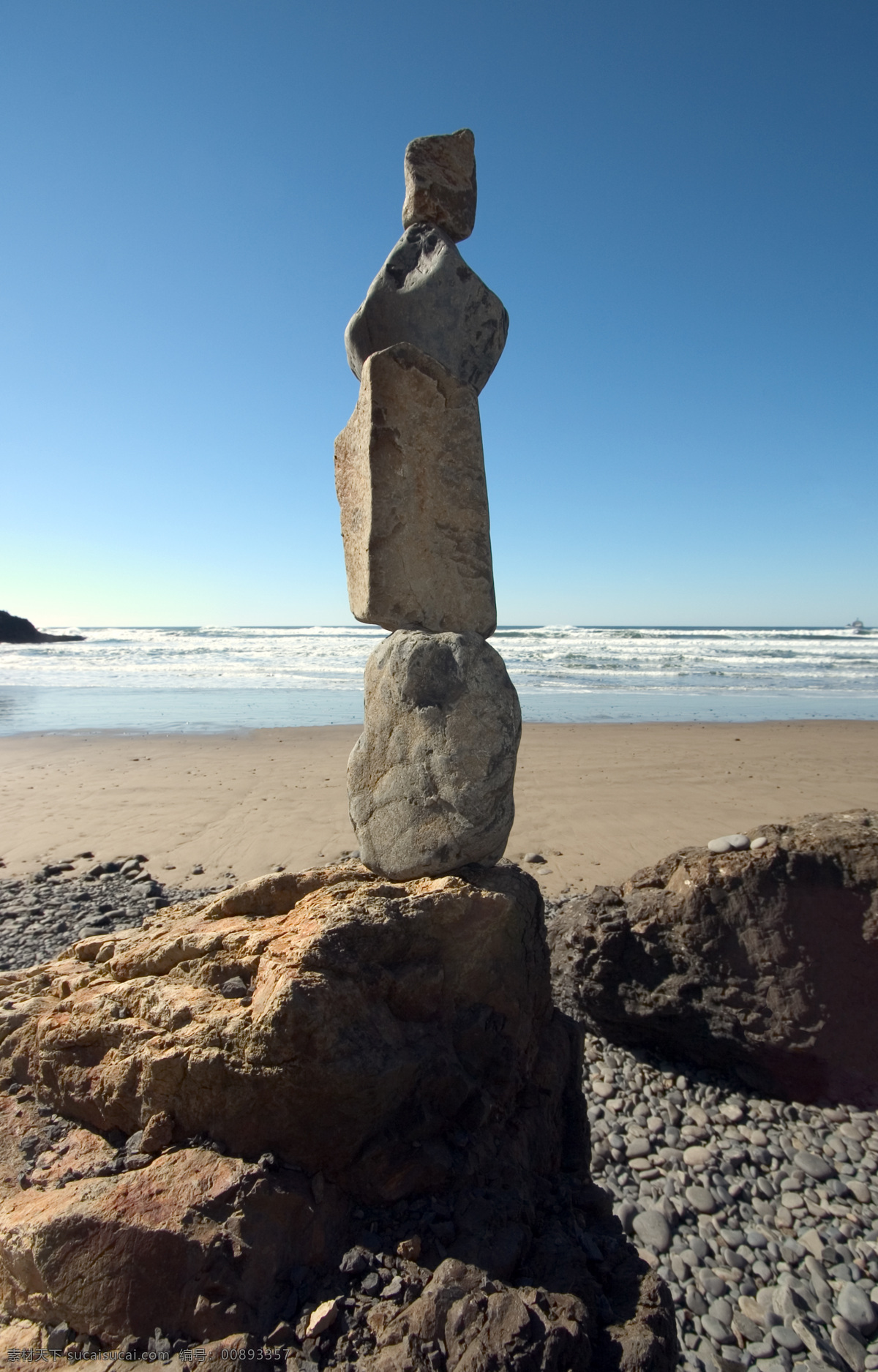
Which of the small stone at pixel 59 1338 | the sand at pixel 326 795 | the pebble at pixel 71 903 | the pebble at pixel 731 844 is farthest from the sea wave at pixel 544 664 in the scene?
the small stone at pixel 59 1338

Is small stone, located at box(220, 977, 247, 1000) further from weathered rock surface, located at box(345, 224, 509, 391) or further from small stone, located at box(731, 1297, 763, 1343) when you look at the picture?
weathered rock surface, located at box(345, 224, 509, 391)

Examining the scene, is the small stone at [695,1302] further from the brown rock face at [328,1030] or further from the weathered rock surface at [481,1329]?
the weathered rock surface at [481,1329]

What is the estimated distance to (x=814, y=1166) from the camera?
329cm

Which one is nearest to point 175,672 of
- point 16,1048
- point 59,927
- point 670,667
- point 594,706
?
point 594,706

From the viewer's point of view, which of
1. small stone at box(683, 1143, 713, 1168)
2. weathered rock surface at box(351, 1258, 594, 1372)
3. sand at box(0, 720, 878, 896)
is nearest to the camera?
weathered rock surface at box(351, 1258, 594, 1372)

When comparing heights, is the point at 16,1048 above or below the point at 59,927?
above

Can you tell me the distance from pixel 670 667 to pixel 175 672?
57.8ft

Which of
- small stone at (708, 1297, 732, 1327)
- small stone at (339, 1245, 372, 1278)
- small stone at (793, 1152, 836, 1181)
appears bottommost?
small stone at (708, 1297, 732, 1327)

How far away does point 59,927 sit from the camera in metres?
5.41

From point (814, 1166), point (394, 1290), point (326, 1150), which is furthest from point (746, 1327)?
point (326, 1150)

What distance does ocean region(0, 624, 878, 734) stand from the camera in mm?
15609

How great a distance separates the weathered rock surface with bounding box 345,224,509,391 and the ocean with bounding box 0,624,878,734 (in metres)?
8.96

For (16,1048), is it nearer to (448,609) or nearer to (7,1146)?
(7,1146)

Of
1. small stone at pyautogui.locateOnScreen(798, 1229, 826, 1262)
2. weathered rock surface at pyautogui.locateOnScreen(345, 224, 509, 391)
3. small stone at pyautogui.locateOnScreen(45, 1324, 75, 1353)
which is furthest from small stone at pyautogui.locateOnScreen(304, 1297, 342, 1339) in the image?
weathered rock surface at pyautogui.locateOnScreen(345, 224, 509, 391)
